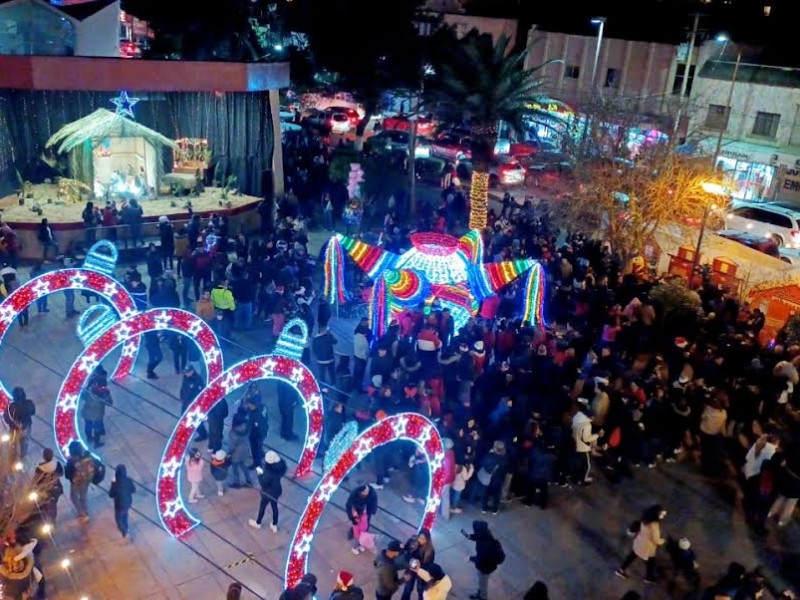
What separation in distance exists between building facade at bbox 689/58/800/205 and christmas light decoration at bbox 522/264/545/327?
17580 millimetres

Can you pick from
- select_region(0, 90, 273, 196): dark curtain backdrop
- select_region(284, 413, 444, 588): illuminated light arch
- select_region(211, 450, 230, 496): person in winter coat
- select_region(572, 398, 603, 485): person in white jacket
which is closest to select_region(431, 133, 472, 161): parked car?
select_region(0, 90, 273, 196): dark curtain backdrop

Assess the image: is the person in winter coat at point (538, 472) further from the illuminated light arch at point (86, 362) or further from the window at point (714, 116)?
the window at point (714, 116)

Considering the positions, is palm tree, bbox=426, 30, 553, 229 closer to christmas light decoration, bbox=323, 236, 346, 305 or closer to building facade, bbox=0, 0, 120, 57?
building facade, bbox=0, 0, 120, 57

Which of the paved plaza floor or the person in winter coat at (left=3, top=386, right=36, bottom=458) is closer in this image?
the paved plaza floor

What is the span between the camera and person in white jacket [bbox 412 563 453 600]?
880 centimetres

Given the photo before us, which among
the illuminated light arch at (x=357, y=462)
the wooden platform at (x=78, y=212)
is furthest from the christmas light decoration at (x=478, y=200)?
the illuminated light arch at (x=357, y=462)

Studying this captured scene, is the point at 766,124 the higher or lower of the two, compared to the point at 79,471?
higher

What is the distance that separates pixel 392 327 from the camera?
14086 mm

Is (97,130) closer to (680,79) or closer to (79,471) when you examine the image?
(79,471)

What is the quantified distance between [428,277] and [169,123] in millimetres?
15602

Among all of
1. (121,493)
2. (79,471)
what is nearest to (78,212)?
(79,471)

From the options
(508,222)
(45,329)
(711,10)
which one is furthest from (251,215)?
(711,10)

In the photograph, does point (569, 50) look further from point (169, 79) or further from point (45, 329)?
point (45, 329)

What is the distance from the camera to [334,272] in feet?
55.2
